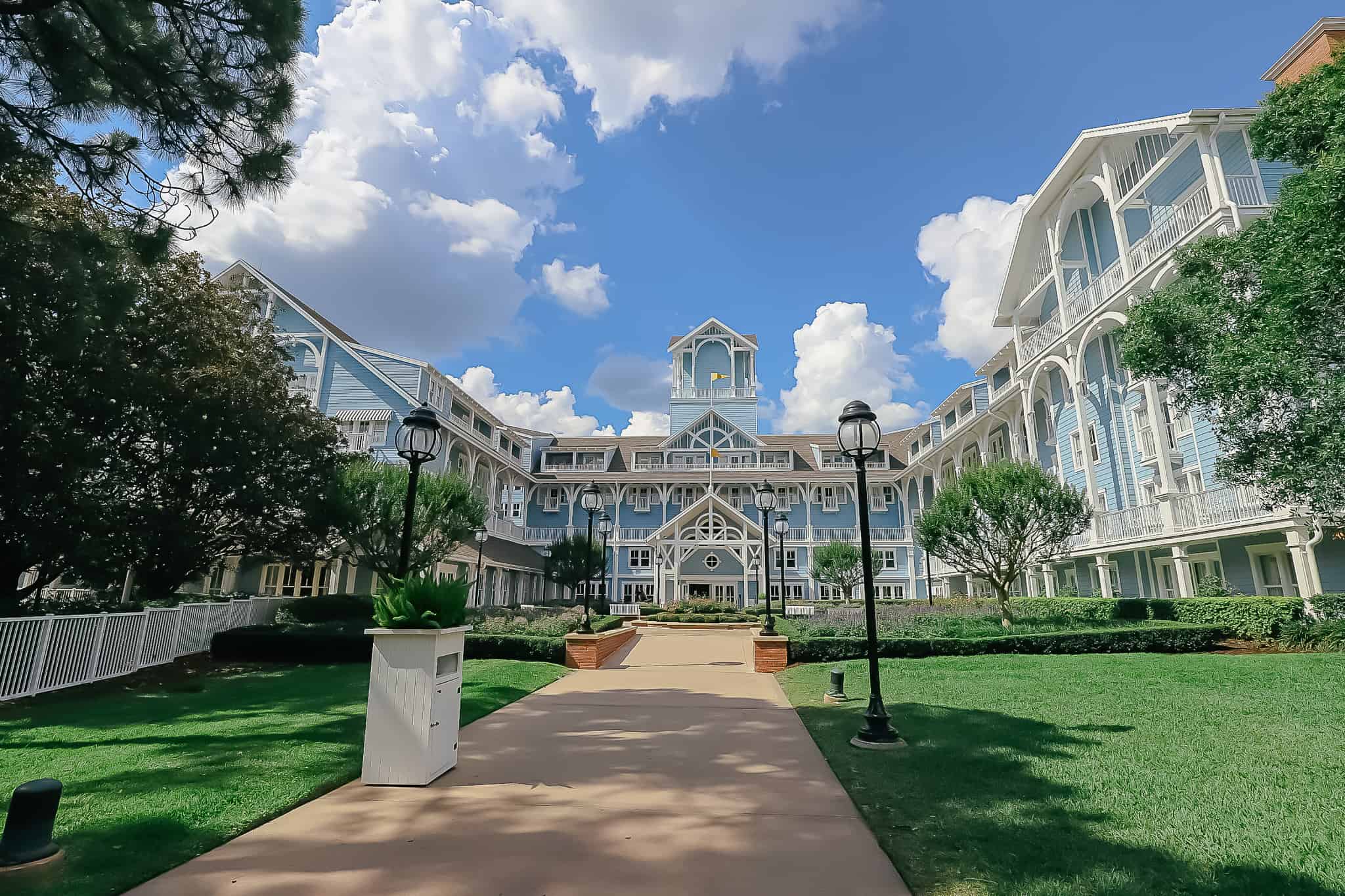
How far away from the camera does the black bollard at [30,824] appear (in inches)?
133

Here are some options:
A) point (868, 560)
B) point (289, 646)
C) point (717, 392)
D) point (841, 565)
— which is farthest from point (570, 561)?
point (868, 560)

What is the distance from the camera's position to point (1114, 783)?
15.5 feet

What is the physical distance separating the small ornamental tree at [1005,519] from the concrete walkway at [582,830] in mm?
12931

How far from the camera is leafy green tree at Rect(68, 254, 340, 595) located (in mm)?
11914

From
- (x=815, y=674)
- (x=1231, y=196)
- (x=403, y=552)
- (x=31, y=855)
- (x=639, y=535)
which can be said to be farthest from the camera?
(x=639, y=535)

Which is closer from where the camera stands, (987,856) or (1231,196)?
(987,856)

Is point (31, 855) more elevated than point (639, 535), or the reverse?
point (639, 535)

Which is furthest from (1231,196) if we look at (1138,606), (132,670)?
(132,670)

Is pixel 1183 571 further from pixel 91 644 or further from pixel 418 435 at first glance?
pixel 91 644

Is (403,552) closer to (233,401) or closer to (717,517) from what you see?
(233,401)

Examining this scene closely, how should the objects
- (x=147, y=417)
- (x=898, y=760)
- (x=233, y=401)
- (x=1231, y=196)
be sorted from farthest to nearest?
(x=1231, y=196), (x=233, y=401), (x=147, y=417), (x=898, y=760)

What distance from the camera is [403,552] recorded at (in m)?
6.75

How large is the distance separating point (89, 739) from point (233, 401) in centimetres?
905

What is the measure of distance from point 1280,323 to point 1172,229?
35.6 ft
